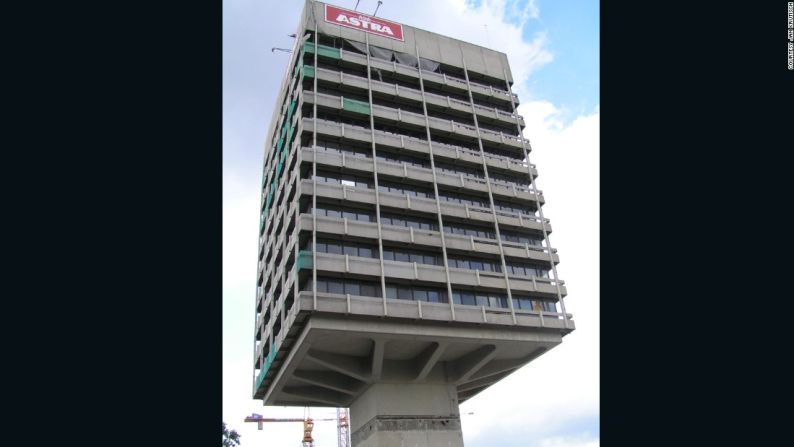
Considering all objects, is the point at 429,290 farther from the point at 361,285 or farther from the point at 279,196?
the point at 279,196

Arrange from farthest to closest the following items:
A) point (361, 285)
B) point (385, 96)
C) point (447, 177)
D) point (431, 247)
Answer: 1. point (385, 96)
2. point (447, 177)
3. point (431, 247)
4. point (361, 285)

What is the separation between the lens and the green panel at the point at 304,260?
32.9 metres

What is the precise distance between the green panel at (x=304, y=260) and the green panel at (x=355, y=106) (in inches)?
502

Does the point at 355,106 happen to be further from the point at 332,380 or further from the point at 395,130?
the point at 332,380

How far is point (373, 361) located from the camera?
114 feet

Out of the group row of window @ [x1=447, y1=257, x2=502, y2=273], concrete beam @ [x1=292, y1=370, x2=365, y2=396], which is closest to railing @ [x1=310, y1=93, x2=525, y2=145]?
row of window @ [x1=447, y1=257, x2=502, y2=273]

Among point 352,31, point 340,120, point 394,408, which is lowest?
point 394,408

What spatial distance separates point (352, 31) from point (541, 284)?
24.5 meters

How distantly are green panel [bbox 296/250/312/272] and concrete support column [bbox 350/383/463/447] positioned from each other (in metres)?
9.48

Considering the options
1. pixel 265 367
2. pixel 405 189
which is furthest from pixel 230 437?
pixel 405 189

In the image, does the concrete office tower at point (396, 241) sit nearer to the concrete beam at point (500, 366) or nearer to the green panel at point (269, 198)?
the concrete beam at point (500, 366)

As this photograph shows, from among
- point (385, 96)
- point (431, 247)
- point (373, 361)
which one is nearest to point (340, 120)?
point (385, 96)

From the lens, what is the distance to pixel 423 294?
117ft

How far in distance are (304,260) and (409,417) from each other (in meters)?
12.1
